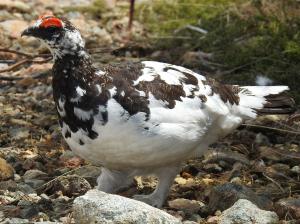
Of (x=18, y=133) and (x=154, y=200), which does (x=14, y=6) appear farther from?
(x=154, y=200)

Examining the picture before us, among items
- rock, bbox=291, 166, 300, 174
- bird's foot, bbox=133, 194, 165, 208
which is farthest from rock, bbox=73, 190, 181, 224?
rock, bbox=291, 166, 300, 174

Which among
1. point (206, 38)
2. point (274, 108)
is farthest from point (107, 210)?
point (206, 38)

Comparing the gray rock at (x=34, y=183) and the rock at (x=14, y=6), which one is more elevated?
the rock at (x=14, y=6)

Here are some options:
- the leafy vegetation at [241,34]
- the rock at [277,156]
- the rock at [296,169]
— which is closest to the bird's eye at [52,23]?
the rock at [277,156]

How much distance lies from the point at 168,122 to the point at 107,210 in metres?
0.71

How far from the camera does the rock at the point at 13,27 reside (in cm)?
748

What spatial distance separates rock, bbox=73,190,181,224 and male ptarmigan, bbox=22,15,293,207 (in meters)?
0.43

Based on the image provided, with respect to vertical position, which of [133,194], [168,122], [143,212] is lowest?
[133,194]

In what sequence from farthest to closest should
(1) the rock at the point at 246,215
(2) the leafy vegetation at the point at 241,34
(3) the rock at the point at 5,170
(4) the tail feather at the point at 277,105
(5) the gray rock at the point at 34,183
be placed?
1. (2) the leafy vegetation at the point at 241,34
2. (4) the tail feather at the point at 277,105
3. (3) the rock at the point at 5,170
4. (5) the gray rock at the point at 34,183
5. (1) the rock at the point at 246,215

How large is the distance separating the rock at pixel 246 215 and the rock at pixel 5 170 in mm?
1405

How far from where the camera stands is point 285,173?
15.1 feet

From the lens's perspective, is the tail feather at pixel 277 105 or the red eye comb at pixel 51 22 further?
the tail feather at pixel 277 105

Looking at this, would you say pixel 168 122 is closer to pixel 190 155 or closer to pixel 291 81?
pixel 190 155

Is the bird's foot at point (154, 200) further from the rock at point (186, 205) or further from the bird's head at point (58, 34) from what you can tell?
the bird's head at point (58, 34)
